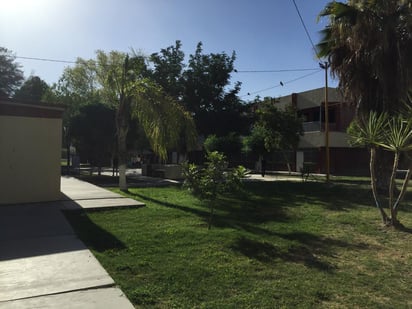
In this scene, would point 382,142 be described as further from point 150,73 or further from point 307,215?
point 150,73

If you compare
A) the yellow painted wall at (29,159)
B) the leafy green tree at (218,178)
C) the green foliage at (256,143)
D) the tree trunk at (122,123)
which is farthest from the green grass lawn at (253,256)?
the green foliage at (256,143)

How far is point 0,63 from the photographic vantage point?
1609 inches

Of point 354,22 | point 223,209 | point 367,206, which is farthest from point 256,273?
point 354,22

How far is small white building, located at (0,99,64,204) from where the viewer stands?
37.0 ft

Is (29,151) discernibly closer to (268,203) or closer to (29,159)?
(29,159)

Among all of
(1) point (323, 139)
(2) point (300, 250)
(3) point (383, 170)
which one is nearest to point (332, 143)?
(1) point (323, 139)

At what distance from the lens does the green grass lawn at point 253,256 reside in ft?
14.9

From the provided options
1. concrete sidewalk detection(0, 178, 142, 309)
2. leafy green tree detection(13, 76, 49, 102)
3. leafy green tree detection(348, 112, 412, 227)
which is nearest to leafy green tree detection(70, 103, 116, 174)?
concrete sidewalk detection(0, 178, 142, 309)

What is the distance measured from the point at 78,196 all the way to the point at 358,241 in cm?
895

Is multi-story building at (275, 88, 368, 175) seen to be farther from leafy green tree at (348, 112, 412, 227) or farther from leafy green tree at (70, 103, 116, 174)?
leafy green tree at (348, 112, 412, 227)

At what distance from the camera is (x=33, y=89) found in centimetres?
4697

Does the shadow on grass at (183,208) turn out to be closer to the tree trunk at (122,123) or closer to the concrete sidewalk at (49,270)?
the tree trunk at (122,123)

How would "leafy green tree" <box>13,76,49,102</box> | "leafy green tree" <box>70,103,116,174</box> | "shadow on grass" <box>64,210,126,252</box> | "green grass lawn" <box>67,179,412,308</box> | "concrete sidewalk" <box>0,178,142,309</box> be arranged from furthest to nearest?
1. "leafy green tree" <box>13,76,49,102</box>
2. "leafy green tree" <box>70,103,116,174</box>
3. "shadow on grass" <box>64,210,126,252</box>
4. "green grass lawn" <box>67,179,412,308</box>
5. "concrete sidewalk" <box>0,178,142,309</box>

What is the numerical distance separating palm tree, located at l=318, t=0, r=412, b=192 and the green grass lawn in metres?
5.10
